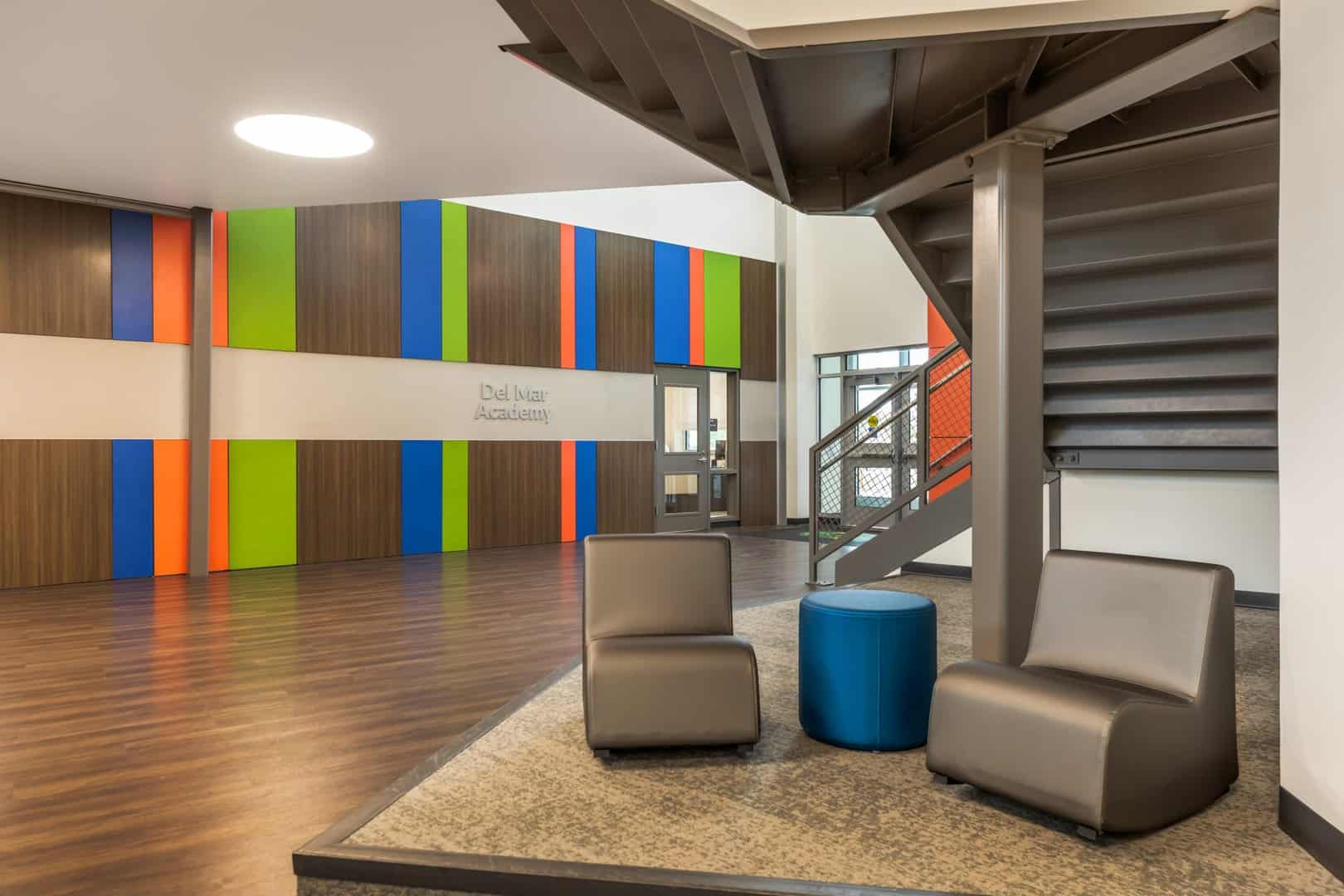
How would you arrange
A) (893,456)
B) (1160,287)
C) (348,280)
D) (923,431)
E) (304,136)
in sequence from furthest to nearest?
(348,280), (893,456), (923,431), (304,136), (1160,287)

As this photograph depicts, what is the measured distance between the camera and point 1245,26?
3061mm

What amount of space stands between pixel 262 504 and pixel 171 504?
797 millimetres

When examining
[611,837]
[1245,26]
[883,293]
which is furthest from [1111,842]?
[883,293]

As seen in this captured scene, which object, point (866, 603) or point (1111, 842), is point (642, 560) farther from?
point (1111, 842)

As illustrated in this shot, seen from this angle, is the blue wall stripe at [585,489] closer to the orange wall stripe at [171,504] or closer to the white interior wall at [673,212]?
the white interior wall at [673,212]

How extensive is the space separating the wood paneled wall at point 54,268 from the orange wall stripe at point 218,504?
4.49ft

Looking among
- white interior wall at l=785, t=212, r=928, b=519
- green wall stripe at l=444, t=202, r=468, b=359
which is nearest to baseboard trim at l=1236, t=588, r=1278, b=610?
white interior wall at l=785, t=212, r=928, b=519

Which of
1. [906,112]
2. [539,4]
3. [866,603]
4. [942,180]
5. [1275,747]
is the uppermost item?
[539,4]

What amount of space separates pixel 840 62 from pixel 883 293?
29.6 ft

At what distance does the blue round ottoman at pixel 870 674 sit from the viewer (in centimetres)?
356

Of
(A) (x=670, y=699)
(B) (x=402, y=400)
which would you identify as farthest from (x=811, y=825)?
(B) (x=402, y=400)

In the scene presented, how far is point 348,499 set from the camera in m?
9.41

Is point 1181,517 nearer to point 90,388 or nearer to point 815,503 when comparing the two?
point 815,503

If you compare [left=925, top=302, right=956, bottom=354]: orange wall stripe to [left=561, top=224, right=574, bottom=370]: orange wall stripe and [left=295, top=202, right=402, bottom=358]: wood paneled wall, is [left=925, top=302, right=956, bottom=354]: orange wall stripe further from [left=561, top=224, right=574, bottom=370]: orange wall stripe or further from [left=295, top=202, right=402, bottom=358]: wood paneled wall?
[left=295, top=202, right=402, bottom=358]: wood paneled wall
